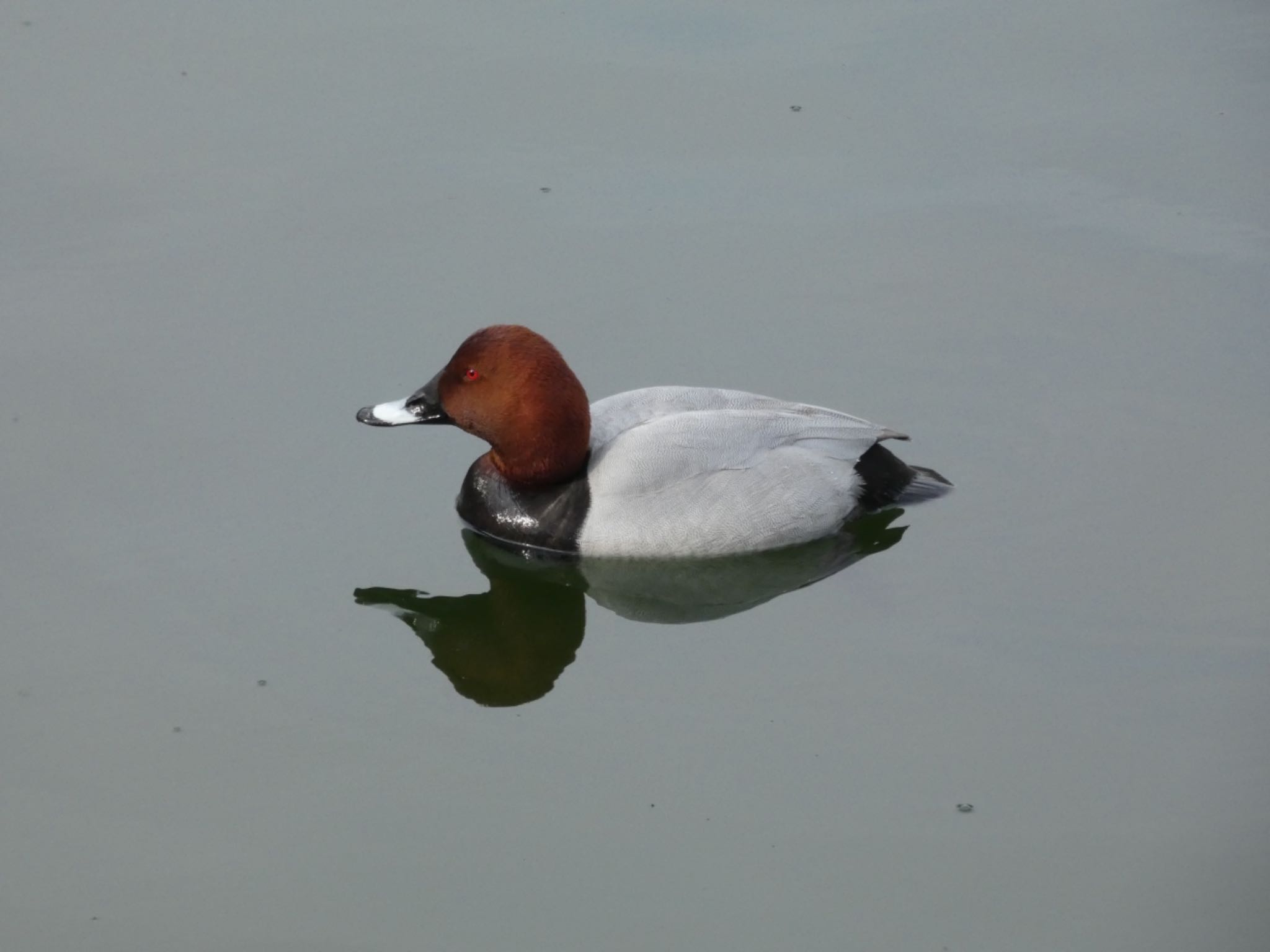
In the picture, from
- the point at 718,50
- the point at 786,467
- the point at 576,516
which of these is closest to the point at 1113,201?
the point at 718,50

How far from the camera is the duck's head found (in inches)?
254

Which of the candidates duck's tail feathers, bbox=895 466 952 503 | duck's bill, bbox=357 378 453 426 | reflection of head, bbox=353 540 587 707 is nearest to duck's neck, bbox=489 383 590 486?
duck's bill, bbox=357 378 453 426

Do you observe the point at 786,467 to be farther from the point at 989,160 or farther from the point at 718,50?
the point at 718,50

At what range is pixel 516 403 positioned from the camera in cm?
649

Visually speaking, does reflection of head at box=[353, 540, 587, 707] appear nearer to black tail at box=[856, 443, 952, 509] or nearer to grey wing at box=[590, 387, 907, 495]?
grey wing at box=[590, 387, 907, 495]

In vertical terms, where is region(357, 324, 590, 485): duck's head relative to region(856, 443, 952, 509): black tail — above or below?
above

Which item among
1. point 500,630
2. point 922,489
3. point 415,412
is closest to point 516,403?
point 415,412

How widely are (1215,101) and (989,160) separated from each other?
1.53 meters

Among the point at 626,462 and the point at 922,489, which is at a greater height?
the point at 626,462

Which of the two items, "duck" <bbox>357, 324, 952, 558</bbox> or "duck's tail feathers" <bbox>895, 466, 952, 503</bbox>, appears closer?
"duck" <bbox>357, 324, 952, 558</bbox>

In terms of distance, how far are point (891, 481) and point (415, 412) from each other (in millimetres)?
1868

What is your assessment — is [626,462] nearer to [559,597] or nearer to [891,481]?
[559,597]

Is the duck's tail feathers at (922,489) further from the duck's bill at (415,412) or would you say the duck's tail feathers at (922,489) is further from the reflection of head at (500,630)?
the duck's bill at (415,412)

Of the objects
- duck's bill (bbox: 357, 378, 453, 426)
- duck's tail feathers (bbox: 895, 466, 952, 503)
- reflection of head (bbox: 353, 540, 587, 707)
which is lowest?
reflection of head (bbox: 353, 540, 587, 707)
